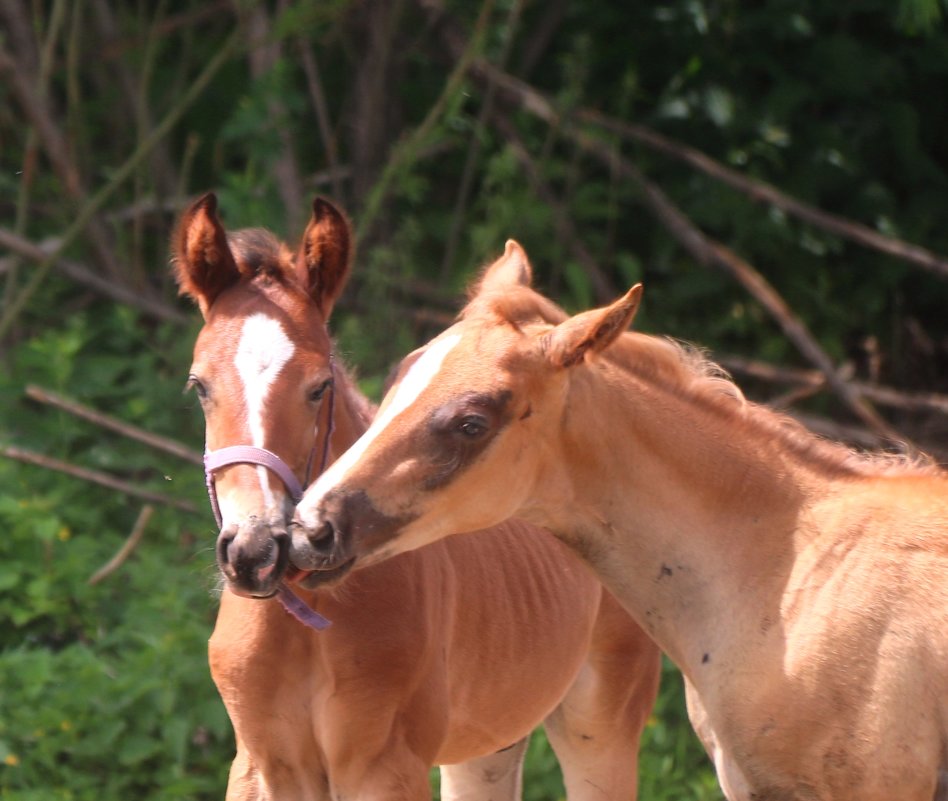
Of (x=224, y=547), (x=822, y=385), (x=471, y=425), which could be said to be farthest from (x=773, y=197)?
(x=224, y=547)

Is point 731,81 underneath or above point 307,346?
underneath

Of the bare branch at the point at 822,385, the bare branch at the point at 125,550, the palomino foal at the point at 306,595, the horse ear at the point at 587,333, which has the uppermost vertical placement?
the horse ear at the point at 587,333

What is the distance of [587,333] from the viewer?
115 inches

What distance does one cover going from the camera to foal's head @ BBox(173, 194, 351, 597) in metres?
2.96

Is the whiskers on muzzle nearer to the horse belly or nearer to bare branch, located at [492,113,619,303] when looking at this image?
the horse belly

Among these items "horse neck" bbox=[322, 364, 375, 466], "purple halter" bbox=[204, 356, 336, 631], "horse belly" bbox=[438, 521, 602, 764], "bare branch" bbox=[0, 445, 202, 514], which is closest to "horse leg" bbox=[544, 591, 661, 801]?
"horse belly" bbox=[438, 521, 602, 764]

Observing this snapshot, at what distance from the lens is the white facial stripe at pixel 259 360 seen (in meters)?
3.12

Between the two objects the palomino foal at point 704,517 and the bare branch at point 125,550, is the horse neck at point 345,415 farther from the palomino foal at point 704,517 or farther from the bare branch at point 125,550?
the bare branch at point 125,550

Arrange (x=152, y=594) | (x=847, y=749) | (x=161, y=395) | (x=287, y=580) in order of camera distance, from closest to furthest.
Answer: (x=847, y=749) < (x=287, y=580) < (x=152, y=594) < (x=161, y=395)

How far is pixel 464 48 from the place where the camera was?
24.0 feet

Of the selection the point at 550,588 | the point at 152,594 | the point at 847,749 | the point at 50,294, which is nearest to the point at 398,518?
the point at 847,749

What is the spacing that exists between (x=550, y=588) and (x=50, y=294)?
380 cm

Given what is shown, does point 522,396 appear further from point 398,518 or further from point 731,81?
point 731,81

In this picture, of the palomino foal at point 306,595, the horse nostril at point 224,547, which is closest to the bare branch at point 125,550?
the palomino foal at point 306,595
